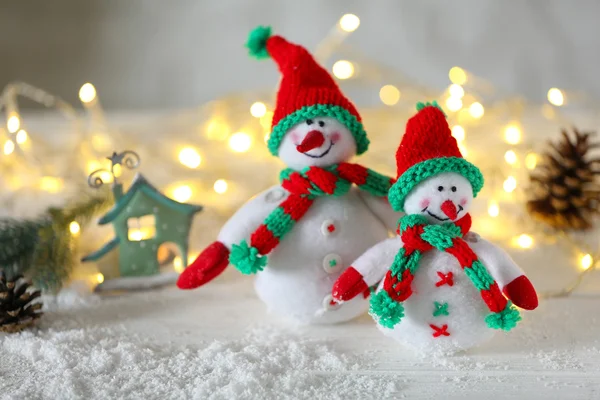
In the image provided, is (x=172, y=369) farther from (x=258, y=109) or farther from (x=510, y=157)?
(x=510, y=157)

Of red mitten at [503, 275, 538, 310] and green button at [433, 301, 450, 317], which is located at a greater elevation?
red mitten at [503, 275, 538, 310]

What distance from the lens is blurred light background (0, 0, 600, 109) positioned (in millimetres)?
1621

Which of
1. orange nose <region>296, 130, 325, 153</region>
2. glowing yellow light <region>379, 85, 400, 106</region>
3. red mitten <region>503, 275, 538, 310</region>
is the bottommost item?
red mitten <region>503, 275, 538, 310</region>

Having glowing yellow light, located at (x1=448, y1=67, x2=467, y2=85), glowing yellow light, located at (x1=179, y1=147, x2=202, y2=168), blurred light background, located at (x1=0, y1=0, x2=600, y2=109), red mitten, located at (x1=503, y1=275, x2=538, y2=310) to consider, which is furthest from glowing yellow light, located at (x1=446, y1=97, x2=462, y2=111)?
red mitten, located at (x1=503, y1=275, x2=538, y2=310)

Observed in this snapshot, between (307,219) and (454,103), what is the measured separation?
56cm

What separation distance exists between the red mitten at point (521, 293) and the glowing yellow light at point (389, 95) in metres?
0.86

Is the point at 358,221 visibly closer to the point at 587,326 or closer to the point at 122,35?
the point at 587,326

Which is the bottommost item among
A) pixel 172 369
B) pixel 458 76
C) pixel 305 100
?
pixel 172 369

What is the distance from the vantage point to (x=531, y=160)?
1297 millimetres

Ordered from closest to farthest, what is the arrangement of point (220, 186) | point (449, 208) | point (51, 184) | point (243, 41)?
point (449, 208) → point (220, 186) → point (51, 184) → point (243, 41)

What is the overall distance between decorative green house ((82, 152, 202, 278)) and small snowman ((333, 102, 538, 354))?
327mm

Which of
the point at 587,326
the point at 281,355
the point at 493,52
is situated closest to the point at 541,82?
the point at 493,52

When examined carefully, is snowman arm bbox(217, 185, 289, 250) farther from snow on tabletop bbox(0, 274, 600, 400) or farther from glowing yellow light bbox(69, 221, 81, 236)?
glowing yellow light bbox(69, 221, 81, 236)

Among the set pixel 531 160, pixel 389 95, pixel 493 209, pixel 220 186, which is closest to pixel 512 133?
pixel 531 160
